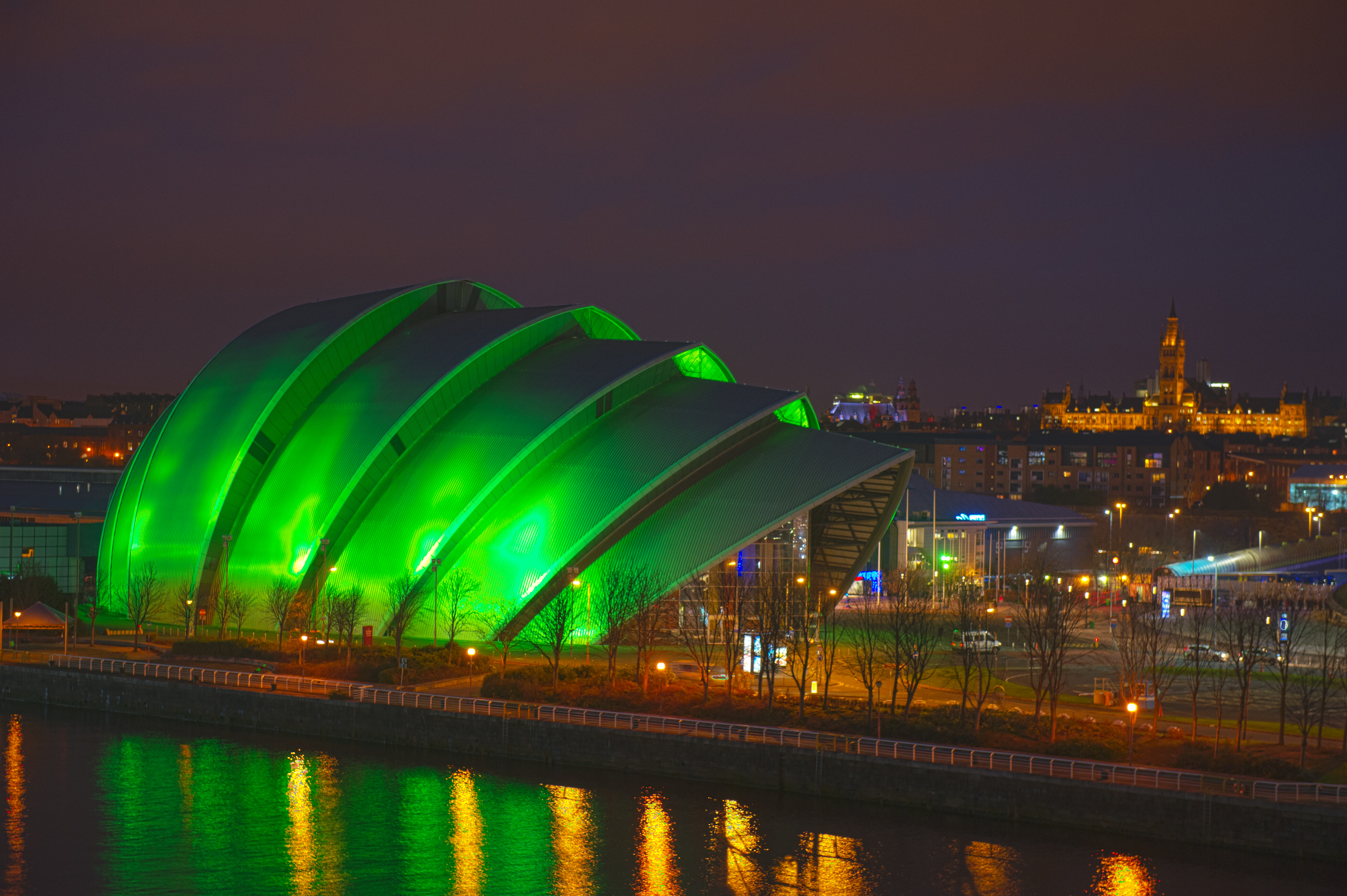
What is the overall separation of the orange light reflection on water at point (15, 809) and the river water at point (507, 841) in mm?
71

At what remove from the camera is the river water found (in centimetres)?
2759

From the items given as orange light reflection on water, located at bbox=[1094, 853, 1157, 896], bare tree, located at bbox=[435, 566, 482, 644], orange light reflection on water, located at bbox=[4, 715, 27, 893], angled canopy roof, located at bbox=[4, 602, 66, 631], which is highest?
bare tree, located at bbox=[435, 566, 482, 644]

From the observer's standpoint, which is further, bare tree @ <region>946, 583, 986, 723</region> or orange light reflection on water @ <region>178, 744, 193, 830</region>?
bare tree @ <region>946, 583, 986, 723</region>

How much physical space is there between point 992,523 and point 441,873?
6537cm

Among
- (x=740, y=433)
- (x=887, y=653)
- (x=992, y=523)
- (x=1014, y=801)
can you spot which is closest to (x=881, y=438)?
(x=992, y=523)

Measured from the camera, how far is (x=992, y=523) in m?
88.8

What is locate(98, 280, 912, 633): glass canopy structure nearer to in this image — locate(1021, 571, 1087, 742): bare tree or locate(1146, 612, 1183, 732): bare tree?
locate(1021, 571, 1087, 742): bare tree

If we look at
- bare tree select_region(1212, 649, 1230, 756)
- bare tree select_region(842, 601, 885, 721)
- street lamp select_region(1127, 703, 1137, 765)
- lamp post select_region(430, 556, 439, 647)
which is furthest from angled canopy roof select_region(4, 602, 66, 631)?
bare tree select_region(1212, 649, 1230, 756)

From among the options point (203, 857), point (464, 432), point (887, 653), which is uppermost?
point (464, 432)

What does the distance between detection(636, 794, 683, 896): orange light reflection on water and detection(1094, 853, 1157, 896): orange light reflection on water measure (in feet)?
27.3

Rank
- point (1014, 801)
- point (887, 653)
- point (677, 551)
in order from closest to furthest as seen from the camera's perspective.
→ point (1014, 801) → point (887, 653) → point (677, 551)

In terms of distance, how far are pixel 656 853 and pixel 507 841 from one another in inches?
134

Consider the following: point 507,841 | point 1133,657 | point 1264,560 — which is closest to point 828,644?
point 1133,657

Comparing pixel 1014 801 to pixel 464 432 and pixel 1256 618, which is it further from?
pixel 464 432
